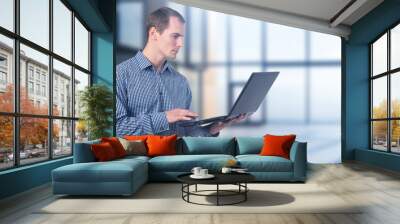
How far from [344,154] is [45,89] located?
701 cm

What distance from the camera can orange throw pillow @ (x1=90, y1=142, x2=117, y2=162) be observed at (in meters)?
5.71

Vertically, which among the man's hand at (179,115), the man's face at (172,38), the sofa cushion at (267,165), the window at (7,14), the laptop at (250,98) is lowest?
the sofa cushion at (267,165)

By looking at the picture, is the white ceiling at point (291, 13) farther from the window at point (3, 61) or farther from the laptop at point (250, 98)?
the window at point (3, 61)

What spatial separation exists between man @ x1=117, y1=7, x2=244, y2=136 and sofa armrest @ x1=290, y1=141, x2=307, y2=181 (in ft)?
10.6

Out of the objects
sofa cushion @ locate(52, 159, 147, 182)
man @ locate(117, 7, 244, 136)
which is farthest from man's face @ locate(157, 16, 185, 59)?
sofa cushion @ locate(52, 159, 147, 182)

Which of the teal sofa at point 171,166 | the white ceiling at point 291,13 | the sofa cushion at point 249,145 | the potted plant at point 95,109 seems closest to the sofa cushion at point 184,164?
the teal sofa at point 171,166

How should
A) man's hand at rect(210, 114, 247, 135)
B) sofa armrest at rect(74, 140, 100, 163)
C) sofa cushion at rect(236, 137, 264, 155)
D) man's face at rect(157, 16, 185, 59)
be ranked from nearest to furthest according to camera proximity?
sofa armrest at rect(74, 140, 100, 163), sofa cushion at rect(236, 137, 264, 155), man's face at rect(157, 16, 185, 59), man's hand at rect(210, 114, 247, 135)

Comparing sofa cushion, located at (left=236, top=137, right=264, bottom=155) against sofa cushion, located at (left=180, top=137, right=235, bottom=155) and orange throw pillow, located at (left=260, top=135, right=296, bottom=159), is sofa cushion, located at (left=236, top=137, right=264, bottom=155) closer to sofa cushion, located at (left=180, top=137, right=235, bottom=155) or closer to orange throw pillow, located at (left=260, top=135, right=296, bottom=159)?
sofa cushion, located at (left=180, top=137, right=235, bottom=155)

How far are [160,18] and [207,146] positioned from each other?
3650 millimetres

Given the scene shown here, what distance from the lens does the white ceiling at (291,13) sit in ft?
27.8

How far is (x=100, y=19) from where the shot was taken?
803cm

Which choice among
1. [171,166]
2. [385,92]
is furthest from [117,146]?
[385,92]

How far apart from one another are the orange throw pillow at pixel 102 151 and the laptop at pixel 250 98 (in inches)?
131

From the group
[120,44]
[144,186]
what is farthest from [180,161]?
[120,44]
